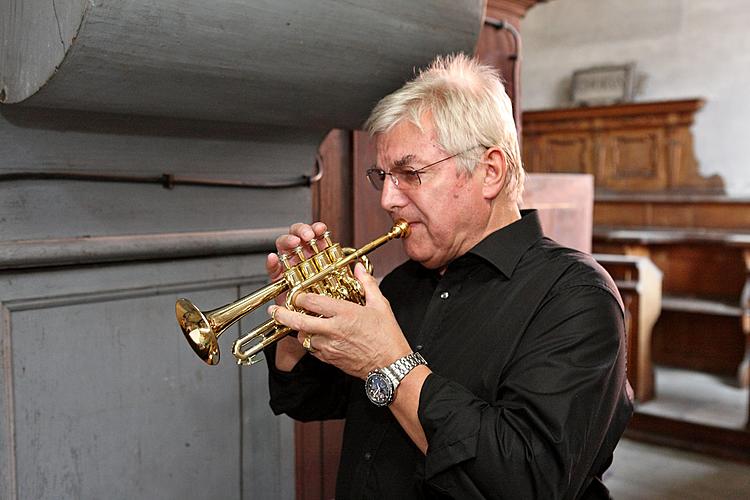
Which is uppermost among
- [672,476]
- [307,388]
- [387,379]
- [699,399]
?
[387,379]

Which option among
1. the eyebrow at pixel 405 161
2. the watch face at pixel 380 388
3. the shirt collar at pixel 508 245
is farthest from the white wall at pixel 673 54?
the watch face at pixel 380 388

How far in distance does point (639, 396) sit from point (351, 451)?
464 centimetres

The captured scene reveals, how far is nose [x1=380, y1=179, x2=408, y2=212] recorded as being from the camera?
1692 mm

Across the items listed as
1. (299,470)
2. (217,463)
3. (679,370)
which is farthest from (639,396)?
(217,463)

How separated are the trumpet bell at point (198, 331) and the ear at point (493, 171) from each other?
0.68 metres

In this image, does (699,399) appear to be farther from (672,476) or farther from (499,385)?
(499,385)

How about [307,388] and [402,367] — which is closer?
[402,367]

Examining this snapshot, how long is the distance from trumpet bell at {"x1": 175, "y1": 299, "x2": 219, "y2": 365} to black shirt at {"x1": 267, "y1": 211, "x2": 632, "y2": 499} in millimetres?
325

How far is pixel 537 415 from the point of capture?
55.6 inches

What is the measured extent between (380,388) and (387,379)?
0.08 ft

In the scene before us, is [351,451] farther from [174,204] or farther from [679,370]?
[679,370]

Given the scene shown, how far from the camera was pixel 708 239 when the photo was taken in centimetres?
719

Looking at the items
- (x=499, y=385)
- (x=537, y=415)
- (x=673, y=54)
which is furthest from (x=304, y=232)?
(x=673, y=54)

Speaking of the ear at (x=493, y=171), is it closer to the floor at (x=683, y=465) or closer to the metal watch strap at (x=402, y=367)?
the metal watch strap at (x=402, y=367)
